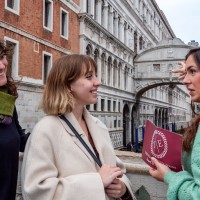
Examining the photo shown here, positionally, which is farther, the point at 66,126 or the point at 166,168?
the point at 66,126

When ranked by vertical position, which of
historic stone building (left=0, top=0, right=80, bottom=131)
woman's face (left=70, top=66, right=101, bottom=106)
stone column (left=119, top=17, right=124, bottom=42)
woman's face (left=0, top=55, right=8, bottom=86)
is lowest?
woman's face (left=70, top=66, right=101, bottom=106)

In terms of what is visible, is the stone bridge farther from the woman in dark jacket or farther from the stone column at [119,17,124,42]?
the woman in dark jacket

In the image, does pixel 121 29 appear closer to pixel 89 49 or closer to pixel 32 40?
pixel 89 49

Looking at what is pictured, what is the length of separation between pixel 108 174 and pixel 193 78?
0.57 metres

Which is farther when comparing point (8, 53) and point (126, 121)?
point (126, 121)

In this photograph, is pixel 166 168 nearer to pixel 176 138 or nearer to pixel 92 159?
pixel 176 138

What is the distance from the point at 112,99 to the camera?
18312 millimetres

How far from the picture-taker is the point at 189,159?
135 centimetres

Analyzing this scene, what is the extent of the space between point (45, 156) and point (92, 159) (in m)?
0.22

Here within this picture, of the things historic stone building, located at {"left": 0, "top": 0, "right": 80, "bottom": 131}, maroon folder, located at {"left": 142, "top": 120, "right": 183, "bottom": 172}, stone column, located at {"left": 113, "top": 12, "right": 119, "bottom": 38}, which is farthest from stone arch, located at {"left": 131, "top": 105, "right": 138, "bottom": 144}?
maroon folder, located at {"left": 142, "top": 120, "right": 183, "bottom": 172}

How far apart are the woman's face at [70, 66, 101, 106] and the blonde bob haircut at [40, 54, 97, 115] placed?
21 mm

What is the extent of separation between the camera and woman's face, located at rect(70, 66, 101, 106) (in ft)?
5.28

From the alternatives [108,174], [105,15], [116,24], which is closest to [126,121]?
[116,24]

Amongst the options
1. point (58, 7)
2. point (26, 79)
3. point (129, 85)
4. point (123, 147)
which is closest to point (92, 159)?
point (26, 79)
